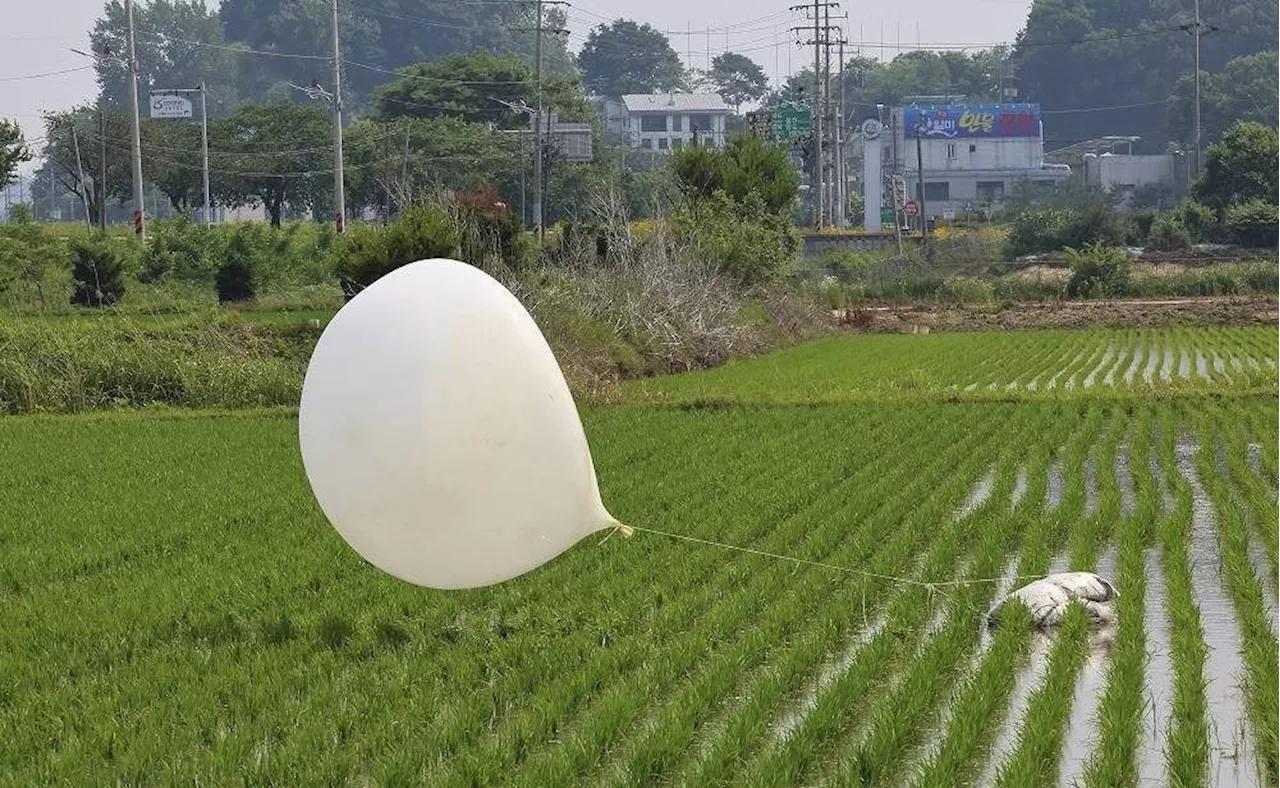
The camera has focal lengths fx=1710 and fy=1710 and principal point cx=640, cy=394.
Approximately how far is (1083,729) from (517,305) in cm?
286

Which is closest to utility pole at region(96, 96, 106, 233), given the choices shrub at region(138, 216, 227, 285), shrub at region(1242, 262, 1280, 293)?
shrub at region(138, 216, 227, 285)

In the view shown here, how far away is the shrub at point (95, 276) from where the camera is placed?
32.0 metres

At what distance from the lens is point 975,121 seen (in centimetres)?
10481

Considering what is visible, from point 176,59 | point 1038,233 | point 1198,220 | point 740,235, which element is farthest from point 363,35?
point 740,235

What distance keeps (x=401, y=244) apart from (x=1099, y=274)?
28040mm

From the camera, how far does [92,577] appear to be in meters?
9.72

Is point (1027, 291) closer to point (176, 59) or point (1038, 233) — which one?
point (1038, 233)

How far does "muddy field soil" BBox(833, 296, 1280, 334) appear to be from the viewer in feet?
129

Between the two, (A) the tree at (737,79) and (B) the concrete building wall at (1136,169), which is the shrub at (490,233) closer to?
(B) the concrete building wall at (1136,169)

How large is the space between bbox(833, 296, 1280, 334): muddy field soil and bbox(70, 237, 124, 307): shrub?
56.7 feet

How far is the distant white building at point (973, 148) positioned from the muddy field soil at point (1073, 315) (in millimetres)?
59775

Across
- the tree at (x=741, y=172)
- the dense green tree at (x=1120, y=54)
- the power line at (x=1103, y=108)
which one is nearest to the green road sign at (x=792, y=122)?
the tree at (x=741, y=172)

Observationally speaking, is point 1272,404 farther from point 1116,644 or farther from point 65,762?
point 65,762

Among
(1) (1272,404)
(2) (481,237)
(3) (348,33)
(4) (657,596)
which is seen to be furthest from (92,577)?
(3) (348,33)
